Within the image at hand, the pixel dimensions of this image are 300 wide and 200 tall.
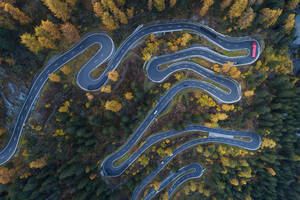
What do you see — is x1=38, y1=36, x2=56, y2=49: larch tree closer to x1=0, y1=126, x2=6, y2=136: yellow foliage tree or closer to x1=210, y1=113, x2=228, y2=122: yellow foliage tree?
x1=0, y1=126, x2=6, y2=136: yellow foliage tree

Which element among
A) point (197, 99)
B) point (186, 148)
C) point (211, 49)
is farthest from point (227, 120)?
point (211, 49)

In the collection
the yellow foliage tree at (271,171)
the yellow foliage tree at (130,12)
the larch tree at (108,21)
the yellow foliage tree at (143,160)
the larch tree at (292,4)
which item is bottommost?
the yellow foliage tree at (143,160)

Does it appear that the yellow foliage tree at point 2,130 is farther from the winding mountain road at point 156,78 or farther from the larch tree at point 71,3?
the larch tree at point 71,3

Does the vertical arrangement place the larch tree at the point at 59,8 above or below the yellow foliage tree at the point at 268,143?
above

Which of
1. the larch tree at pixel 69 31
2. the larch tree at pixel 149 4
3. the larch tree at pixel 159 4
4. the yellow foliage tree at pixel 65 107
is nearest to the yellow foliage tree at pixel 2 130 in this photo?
the yellow foliage tree at pixel 65 107

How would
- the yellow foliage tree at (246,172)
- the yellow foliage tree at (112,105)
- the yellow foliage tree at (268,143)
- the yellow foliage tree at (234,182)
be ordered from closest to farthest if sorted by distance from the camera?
the yellow foliage tree at (112,105), the yellow foliage tree at (268,143), the yellow foliage tree at (246,172), the yellow foliage tree at (234,182)

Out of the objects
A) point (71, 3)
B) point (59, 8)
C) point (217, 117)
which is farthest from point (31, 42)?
point (217, 117)

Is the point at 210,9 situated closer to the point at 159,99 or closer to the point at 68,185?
the point at 159,99

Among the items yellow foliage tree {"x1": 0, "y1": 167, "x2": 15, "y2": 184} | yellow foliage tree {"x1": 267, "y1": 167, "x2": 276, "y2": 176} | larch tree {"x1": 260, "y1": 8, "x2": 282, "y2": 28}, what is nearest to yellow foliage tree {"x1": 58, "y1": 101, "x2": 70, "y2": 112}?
yellow foliage tree {"x1": 0, "y1": 167, "x2": 15, "y2": 184}
